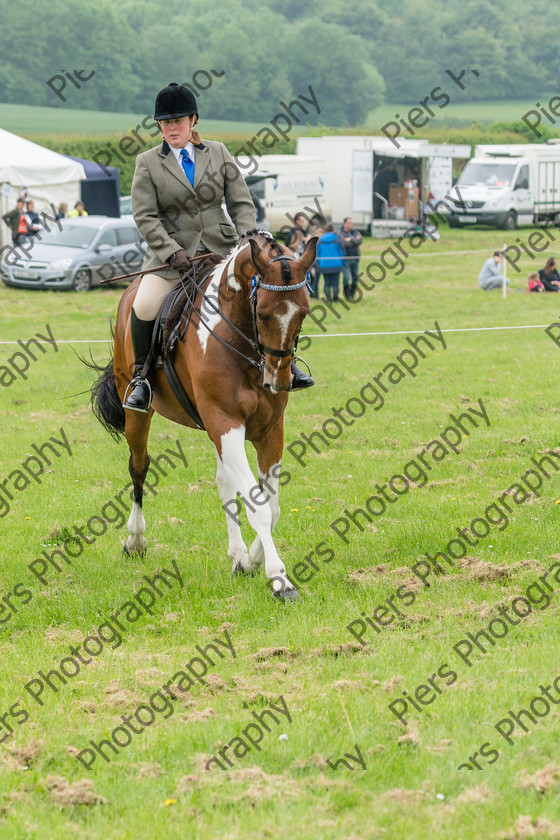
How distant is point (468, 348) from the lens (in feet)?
57.8

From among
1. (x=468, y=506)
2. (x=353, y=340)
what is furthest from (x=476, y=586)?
(x=353, y=340)

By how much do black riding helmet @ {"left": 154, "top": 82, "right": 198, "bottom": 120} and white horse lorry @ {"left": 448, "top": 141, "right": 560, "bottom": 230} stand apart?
120ft

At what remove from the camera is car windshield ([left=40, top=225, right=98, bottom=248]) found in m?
27.2

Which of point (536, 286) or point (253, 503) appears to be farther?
point (536, 286)

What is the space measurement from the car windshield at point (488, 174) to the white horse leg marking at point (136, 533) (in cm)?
3878

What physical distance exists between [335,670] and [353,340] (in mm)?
14426

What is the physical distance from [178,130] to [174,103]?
0.20 m

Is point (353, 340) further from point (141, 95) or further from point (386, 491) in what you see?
point (141, 95)

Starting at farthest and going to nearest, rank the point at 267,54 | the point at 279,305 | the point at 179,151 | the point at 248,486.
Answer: the point at 267,54 → the point at 179,151 → the point at 248,486 → the point at 279,305

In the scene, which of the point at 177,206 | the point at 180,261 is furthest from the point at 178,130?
the point at 180,261

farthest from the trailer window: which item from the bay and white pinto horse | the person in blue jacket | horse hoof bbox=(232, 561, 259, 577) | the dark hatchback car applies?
horse hoof bbox=(232, 561, 259, 577)

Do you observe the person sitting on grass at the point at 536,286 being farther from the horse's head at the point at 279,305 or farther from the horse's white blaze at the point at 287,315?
the horse's white blaze at the point at 287,315

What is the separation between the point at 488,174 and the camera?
44562mm

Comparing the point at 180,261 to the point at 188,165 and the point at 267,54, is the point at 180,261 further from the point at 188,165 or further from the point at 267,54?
the point at 267,54
